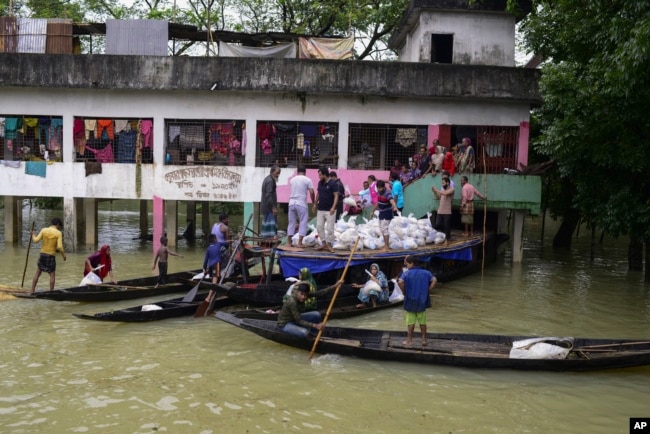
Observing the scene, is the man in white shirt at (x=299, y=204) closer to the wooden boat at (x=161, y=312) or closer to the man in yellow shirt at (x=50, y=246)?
the wooden boat at (x=161, y=312)

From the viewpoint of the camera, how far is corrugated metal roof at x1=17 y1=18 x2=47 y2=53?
787 inches

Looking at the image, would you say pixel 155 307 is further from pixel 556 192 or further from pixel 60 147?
pixel 556 192

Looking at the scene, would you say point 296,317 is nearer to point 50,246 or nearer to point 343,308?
point 343,308

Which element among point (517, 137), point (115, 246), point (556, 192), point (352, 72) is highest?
point (352, 72)

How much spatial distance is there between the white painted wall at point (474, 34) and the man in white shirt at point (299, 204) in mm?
9273

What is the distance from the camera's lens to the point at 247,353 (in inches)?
378

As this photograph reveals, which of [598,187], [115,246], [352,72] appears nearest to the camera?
[598,187]

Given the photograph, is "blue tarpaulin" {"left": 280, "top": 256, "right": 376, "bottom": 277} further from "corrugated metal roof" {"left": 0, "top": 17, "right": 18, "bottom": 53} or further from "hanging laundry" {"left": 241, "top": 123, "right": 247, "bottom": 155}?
"corrugated metal roof" {"left": 0, "top": 17, "right": 18, "bottom": 53}

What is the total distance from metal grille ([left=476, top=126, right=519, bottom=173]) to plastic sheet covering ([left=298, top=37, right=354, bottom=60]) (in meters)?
4.98

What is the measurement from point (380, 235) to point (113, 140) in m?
10.2

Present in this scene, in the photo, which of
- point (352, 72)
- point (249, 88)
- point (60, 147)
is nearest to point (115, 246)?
point (60, 147)

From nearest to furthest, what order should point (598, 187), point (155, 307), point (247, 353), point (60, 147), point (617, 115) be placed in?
point (247, 353) → point (155, 307) → point (617, 115) → point (598, 187) → point (60, 147)

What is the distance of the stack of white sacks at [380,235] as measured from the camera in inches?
523

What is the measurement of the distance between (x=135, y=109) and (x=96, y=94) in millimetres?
1233
